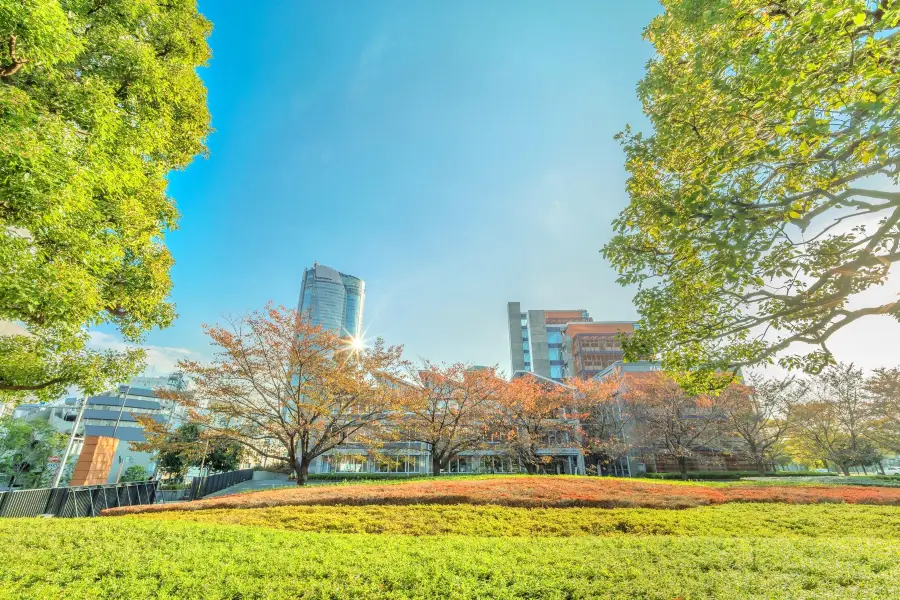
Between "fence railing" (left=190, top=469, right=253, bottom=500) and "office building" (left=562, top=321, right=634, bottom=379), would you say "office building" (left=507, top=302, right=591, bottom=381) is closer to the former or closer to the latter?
"office building" (left=562, top=321, right=634, bottom=379)

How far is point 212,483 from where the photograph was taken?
1992cm

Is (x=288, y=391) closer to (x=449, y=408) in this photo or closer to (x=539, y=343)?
(x=449, y=408)

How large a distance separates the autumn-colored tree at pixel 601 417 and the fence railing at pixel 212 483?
74.3 feet

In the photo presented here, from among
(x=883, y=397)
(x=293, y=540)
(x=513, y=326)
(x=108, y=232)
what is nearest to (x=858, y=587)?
(x=293, y=540)

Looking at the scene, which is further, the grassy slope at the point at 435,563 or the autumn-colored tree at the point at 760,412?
the autumn-colored tree at the point at 760,412

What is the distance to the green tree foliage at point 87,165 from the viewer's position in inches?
181

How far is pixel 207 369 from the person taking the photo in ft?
51.0

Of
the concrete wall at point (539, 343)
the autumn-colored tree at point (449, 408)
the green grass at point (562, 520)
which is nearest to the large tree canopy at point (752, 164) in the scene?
the green grass at point (562, 520)

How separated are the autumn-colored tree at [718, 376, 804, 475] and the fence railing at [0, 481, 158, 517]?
35.5 metres

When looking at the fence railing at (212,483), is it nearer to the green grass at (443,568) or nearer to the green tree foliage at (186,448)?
the green tree foliage at (186,448)

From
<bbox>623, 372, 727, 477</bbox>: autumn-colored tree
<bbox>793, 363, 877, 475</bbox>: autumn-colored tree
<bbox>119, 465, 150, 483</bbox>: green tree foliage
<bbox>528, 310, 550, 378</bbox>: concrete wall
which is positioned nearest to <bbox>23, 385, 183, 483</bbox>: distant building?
<bbox>119, 465, 150, 483</bbox>: green tree foliage

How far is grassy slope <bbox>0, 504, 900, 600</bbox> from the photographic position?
3.48m

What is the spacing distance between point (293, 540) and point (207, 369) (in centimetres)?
1276

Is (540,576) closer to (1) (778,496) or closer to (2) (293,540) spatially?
(2) (293,540)
